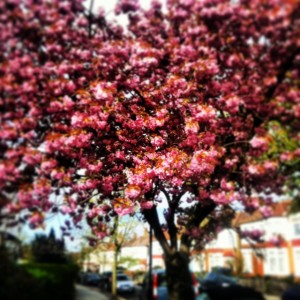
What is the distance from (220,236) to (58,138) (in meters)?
5.82

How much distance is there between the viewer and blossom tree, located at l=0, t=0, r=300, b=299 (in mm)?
8070

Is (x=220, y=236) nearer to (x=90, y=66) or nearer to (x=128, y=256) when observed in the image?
(x=90, y=66)

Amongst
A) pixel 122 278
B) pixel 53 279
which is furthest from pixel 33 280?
pixel 122 278

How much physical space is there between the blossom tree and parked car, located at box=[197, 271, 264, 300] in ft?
3.14

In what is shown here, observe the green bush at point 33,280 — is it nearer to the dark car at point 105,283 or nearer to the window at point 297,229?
the window at point 297,229

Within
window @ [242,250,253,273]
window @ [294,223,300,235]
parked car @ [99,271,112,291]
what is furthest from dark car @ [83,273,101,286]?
window @ [294,223,300,235]

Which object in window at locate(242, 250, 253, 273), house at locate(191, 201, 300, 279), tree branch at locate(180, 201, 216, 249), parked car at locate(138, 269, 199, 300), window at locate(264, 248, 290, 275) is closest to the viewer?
window at locate(264, 248, 290, 275)

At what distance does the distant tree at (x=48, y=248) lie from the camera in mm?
8164

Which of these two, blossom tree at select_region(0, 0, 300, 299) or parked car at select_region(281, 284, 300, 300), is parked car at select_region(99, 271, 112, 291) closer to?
blossom tree at select_region(0, 0, 300, 299)

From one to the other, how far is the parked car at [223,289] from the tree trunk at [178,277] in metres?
0.67

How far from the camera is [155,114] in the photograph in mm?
8289

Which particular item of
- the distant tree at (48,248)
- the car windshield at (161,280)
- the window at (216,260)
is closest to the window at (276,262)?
the window at (216,260)

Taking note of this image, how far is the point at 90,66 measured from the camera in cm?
1112

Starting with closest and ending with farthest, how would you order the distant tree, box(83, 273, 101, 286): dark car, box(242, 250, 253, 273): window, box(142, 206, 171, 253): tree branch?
box(142, 206, 171, 253): tree branch, the distant tree, box(242, 250, 253, 273): window, box(83, 273, 101, 286): dark car
